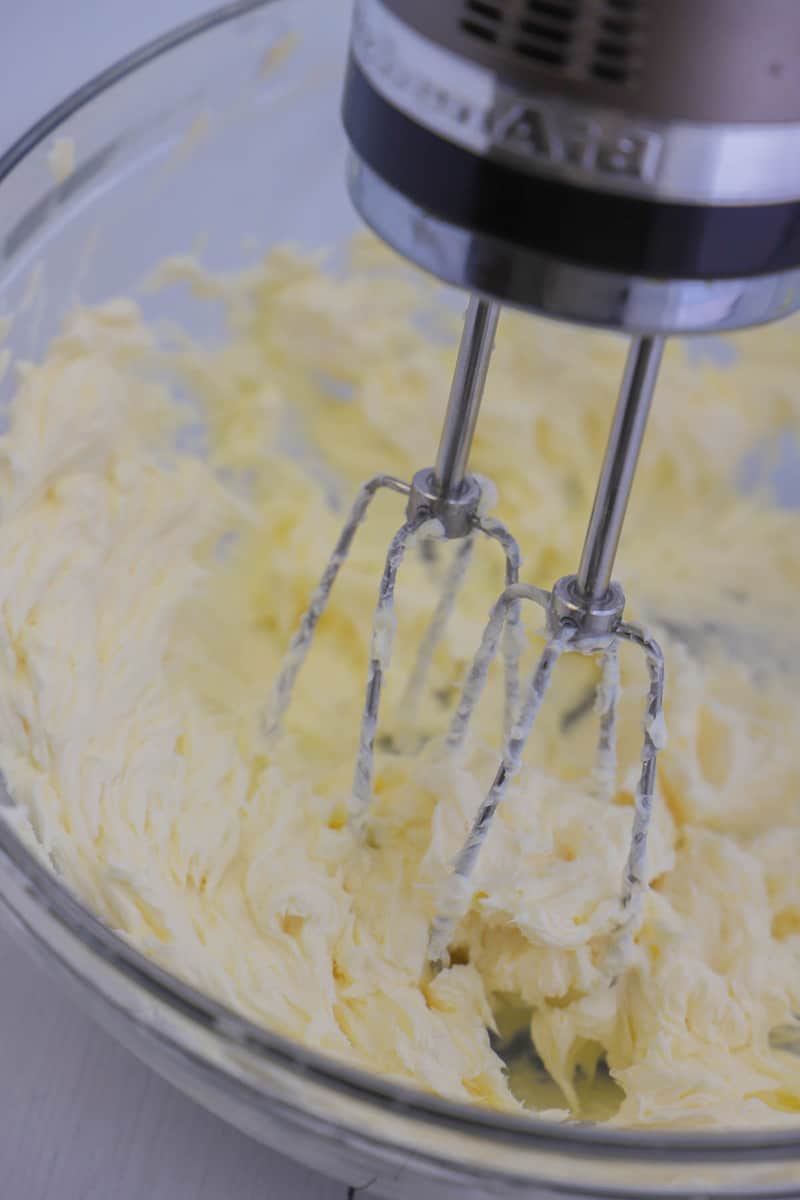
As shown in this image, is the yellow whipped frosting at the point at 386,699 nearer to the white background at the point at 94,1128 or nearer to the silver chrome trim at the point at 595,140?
the white background at the point at 94,1128

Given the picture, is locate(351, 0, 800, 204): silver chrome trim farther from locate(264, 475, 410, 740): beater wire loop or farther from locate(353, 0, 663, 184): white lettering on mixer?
locate(264, 475, 410, 740): beater wire loop

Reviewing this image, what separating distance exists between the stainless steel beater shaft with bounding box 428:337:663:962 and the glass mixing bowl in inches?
6.7

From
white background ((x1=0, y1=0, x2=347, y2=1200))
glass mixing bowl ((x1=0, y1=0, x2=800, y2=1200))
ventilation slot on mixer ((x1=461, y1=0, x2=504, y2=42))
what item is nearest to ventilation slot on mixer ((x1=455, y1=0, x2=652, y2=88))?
ventilation slot on mixer ((x1=461, y1=0, x2=504, y2=42))

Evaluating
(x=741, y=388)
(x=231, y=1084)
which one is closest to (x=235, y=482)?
(x=741, y=388)

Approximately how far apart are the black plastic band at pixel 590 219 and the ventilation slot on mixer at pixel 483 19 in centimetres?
3

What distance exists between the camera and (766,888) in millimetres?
739

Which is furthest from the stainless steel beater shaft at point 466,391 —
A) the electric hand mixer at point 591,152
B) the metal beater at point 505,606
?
the electric hand mixer at point 591,152

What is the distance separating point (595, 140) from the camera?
35 centimetres

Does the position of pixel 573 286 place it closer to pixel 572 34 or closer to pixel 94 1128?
pixel 572 34

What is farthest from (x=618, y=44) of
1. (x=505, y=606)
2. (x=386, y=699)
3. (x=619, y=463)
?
(x=386, y=699)

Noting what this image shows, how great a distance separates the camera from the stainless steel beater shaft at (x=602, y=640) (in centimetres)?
49

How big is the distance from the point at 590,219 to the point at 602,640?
0.22 m

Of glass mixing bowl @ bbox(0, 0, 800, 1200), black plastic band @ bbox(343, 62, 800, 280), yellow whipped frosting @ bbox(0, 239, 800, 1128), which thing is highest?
black plastic band @ bbox(343, 62, 800, 280)

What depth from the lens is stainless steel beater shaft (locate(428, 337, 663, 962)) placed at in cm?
49
